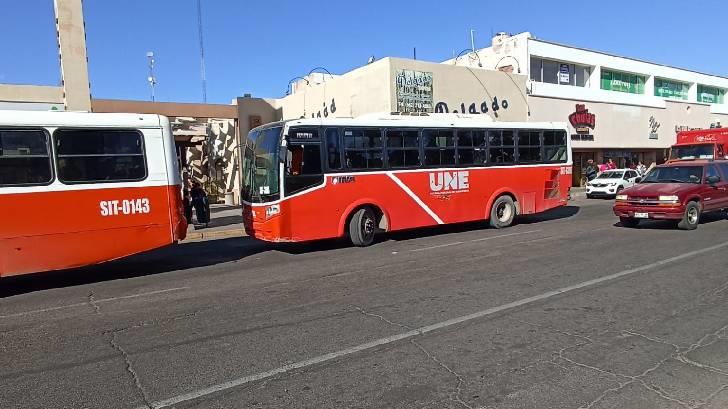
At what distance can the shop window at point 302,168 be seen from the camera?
34.1ft

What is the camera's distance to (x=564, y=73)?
107 ft

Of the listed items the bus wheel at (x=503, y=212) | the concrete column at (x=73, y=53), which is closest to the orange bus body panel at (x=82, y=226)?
the concrete column at (x=73, y=53)

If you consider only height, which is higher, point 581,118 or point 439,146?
point 581,118

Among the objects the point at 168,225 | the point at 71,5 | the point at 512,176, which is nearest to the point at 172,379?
the point at 168,225

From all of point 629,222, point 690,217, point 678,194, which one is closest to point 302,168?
point 629,222

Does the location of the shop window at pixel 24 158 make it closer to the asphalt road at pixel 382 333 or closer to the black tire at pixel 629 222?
the asphalt road at pixel 382 333

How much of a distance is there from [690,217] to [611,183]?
42.3 feet

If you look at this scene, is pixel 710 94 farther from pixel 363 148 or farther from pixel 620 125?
pixel 363 148

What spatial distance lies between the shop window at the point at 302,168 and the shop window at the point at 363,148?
0.79 metres

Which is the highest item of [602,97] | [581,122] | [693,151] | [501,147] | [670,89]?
[670,89]

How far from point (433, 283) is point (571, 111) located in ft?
90.9

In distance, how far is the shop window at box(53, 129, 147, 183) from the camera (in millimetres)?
7789

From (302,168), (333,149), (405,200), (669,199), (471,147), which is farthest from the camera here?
(471,147)

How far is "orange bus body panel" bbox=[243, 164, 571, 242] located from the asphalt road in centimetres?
147
